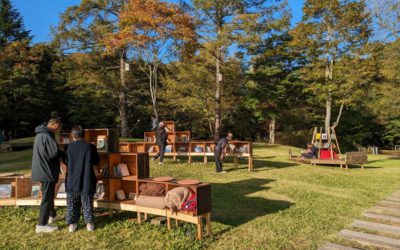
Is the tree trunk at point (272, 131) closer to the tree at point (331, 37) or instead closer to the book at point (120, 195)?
the tree at point (331, 37)

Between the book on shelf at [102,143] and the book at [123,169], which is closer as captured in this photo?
the book at [123,169]

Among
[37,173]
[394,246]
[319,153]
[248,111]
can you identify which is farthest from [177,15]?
[248,111]

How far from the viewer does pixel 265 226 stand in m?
6.37

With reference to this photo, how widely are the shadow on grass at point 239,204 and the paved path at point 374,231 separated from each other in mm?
1693

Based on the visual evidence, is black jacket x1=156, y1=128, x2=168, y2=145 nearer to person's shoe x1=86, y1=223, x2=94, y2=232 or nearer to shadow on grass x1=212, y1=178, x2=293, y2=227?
shadow on grass x1=212, y1=178, x2=293, y2=227

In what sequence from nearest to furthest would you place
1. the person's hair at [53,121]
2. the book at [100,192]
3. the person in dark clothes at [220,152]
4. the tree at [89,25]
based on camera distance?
1. the person's hair at [53,121]
2. the book at [100,192]
3. the person in dark clothes at [220,152]
4. the tree at [89,25]

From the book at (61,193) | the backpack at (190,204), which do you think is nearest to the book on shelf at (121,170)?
the book at (61,193)

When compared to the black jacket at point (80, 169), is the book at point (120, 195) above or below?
below

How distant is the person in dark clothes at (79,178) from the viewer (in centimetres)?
582

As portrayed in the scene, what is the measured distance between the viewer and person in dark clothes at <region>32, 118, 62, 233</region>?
5863 mm

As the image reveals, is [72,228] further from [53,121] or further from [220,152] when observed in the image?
[220,152]

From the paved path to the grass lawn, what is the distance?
0.22m

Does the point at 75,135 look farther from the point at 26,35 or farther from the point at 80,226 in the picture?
the point at 26,35

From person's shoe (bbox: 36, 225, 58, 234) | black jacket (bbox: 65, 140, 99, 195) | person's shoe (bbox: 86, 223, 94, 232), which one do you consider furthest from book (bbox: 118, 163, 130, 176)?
person's shoe (bbox: 36, 225, 58, 234)
